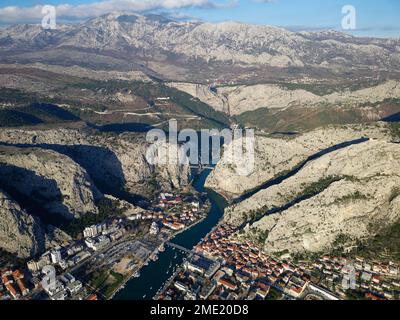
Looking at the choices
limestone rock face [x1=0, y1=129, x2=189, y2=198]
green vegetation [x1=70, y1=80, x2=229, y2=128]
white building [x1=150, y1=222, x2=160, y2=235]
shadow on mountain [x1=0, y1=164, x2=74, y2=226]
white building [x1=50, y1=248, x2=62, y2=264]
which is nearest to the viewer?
white building [x1=50, y1=248, x2=62, y2=264]

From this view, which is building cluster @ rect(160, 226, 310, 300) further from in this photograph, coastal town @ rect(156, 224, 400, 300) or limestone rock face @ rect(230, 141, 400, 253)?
limestone rock face @ rect(230, 141, 400, 253)

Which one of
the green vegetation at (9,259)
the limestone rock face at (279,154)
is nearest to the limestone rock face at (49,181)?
the green vegetation at (9,259)

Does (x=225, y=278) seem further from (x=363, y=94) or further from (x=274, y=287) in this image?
(x=363, y=94)

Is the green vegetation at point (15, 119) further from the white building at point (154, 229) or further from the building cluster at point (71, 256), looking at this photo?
the white building at point (154, 229)

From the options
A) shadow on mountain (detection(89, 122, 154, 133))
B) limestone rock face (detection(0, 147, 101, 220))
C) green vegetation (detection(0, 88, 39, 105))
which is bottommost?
limestone rock face (detection(0, 147, 101, 220))

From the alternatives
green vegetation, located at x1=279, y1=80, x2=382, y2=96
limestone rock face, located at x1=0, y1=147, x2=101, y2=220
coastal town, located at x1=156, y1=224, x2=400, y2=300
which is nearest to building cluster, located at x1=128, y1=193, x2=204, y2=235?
limestone rock face, located at x1=0, y1=147, x2=101, y2=220

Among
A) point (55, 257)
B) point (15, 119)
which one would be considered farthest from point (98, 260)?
point (15, 119)
